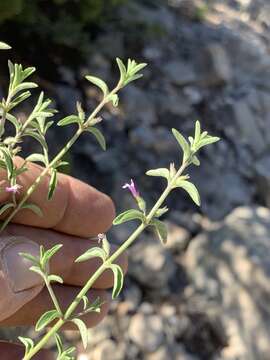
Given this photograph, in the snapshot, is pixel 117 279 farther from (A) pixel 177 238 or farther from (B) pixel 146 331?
(A) pixel 177 238

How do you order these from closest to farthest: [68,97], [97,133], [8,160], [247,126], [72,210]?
[8,160]
[97,133]
[72,210]
[68,97]
[247,126]

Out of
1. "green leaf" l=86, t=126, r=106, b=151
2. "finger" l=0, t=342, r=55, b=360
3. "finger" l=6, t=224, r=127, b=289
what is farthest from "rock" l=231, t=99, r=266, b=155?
"green leaf" l=86, t=126, r=106, b=151

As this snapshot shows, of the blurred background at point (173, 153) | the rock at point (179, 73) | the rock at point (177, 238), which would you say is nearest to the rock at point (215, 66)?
the blurred background at point (173, 153)

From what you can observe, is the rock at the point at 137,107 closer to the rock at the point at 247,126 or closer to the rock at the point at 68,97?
the rock at the point at 68,97

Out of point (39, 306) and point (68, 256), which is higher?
point (68, 256)

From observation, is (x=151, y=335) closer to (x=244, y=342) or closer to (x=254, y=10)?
(x=244, y=342)

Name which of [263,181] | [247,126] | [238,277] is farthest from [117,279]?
[247,126]
